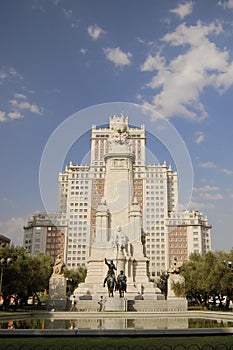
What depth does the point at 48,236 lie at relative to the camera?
412ft

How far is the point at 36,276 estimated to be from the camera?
1902 inches

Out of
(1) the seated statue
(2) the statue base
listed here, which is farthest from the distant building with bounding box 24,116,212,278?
(2) the statue base

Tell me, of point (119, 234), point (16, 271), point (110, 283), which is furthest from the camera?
point (119, 234)

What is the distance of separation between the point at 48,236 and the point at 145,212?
3461 cm

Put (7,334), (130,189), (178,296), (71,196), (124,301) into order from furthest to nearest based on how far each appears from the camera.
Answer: (71,196)
(130,189)
(178,296)
(124,301)
(7,334)

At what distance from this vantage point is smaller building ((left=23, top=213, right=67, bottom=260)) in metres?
123

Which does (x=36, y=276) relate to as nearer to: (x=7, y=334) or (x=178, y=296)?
(x=178, y=296)

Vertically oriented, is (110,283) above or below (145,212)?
below

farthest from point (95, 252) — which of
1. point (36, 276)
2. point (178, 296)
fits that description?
point (178, 296)

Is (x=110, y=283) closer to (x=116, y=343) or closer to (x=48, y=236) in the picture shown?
(x=116, y=343)

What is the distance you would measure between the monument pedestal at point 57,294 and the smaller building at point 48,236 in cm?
8386

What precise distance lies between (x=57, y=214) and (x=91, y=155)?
24.8 meters

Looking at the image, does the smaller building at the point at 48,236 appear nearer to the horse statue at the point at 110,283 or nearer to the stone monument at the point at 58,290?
the stone monument at the point at 58,290

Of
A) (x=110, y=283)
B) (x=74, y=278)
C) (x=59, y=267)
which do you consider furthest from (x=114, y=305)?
(x=74, y=278)
